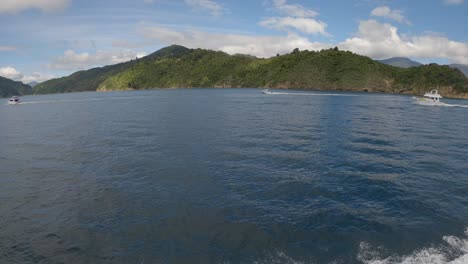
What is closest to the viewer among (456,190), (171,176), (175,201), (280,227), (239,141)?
(280,227)

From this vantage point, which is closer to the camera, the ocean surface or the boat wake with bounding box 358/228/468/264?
the boat wake with bounding box 358/228/468/264

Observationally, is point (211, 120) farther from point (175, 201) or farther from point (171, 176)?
point (175, 201)

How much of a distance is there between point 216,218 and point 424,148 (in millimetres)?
36176

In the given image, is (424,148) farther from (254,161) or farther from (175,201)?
(175,201)

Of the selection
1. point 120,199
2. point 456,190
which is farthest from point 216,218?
point 456,190

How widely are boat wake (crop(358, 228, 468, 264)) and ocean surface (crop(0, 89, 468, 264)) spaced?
0.10m

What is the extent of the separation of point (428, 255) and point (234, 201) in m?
13.4

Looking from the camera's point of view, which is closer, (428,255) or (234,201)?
(428,255)

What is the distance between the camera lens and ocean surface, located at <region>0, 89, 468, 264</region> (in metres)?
18.5

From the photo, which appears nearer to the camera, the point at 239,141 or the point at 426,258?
the point at 426,258

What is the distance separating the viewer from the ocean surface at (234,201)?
60.6 feet

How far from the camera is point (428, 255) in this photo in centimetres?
1778

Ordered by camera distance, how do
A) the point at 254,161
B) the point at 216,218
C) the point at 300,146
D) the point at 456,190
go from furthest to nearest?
the point at 300,146 → the point at 254,161 → the point at 456,190 → the point at 216,218

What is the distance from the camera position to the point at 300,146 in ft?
142
